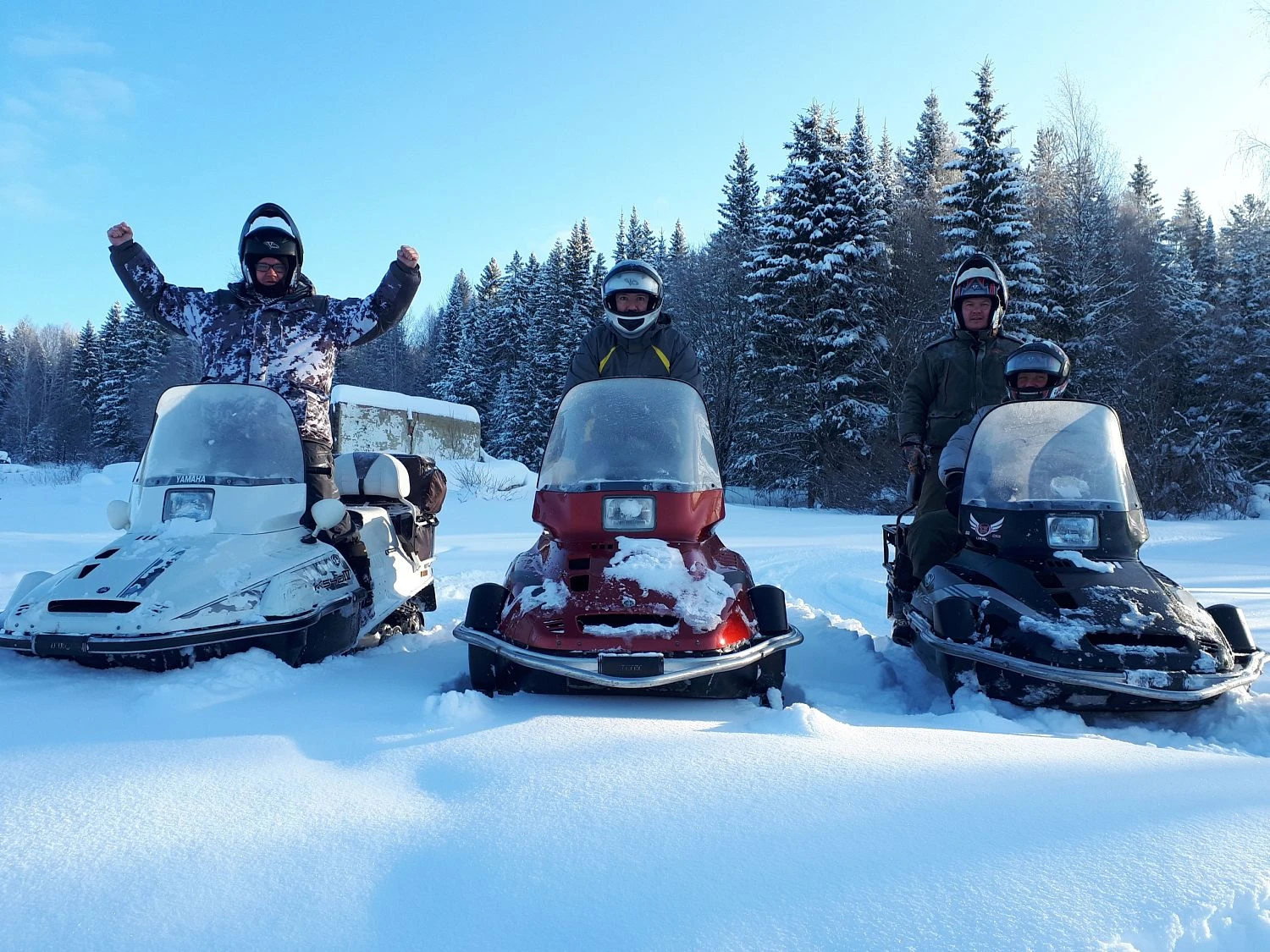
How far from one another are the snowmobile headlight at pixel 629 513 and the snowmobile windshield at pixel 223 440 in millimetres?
1588

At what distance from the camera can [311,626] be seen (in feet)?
11.4

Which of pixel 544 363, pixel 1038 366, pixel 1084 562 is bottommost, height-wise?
pixel 1084 562

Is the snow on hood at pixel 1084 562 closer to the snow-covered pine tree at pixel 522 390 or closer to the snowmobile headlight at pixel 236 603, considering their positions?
the snowmobile headlight at pixel 236 603

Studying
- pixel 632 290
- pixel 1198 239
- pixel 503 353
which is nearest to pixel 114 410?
pixel 503 353

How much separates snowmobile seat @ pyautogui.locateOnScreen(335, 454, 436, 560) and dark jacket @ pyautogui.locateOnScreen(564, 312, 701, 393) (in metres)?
1.21

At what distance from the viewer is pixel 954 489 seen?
4.12 m

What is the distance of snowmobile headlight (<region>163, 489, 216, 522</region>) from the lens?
11.6 ft

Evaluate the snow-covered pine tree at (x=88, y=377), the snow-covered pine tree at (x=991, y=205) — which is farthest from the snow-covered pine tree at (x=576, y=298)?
the snow-covered pine tree at (x=88, y=377)

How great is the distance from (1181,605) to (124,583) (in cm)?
430

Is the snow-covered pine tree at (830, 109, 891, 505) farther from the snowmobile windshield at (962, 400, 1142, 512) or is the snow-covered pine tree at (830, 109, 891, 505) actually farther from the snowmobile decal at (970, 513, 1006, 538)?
the snowmobile decal at (970, 513, 1006, 538)

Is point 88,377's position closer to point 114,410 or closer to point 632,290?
point 114,410

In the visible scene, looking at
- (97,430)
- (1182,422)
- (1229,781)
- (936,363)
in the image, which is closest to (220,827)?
(1229,781)

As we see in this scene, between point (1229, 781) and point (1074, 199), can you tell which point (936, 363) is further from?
point (1074, 199)

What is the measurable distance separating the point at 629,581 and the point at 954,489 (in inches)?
79.7
